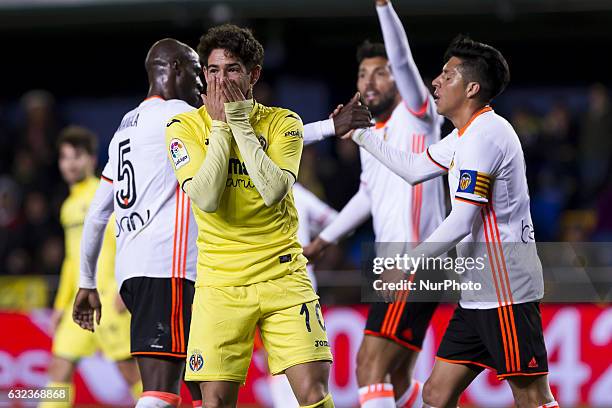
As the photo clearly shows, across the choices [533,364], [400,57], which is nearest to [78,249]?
[400,57]

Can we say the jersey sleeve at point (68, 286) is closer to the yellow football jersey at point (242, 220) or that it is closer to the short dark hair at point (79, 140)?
the short dark hair at point (79, 140)

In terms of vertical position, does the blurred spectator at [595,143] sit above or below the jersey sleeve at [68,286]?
above

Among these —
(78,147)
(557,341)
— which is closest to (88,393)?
(78,147)

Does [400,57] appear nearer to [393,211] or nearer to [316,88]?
[393,211]

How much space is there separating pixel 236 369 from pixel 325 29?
35.5 feet

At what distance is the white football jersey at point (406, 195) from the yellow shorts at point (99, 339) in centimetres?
233

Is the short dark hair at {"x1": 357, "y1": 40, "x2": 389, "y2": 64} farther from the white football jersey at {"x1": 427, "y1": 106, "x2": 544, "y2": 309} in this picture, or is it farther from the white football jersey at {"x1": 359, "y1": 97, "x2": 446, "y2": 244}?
the white football jersey at {"x1": 427, "y1": 106, "x2": 544, "y2": 309}

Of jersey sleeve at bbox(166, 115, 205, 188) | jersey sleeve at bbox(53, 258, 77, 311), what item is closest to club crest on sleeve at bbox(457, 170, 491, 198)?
jersey sleeve at bbox(166, 115, 205, 188)

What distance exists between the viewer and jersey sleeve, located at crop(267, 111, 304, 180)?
4.76 metres

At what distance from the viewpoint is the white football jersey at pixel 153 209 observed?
5.53 m

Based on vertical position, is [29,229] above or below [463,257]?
above

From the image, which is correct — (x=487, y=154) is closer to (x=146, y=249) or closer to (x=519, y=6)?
(x=146, y=249)

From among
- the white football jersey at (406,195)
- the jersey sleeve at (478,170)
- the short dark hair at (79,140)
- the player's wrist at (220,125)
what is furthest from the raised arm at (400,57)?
the short dark hair at (79,140)

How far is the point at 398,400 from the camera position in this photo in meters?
6.62
